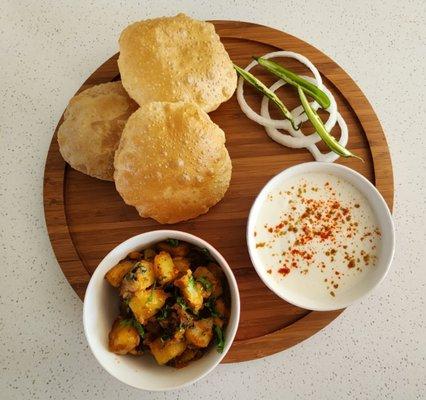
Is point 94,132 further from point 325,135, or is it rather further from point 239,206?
point 325,135

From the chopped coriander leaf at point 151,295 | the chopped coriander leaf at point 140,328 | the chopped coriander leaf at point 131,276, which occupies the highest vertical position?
the chopped coriander leaf at point 131,276

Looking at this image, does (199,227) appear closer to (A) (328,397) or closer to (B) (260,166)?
(B) (260,166)

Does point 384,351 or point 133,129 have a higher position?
point 133,129

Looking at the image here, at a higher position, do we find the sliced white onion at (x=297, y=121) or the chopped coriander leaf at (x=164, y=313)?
the sliced white onion at (x=297, y=121)

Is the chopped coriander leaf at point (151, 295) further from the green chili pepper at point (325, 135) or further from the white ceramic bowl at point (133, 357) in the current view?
the green chili pepper at point (325, 135)

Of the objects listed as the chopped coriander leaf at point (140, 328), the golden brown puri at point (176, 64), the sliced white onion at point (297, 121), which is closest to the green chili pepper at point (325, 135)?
the sliced white onion at point (297, 121)

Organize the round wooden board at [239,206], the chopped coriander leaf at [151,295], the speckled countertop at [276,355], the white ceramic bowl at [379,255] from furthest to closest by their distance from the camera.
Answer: the speckled countertop at [276,355] < the round wooden board at [239,206] < the white ceramic bowl at [379,255] < the chopped coriander leaf at [151,295]

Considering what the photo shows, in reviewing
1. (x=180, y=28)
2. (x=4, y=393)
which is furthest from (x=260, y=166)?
(x=4, y=393)
